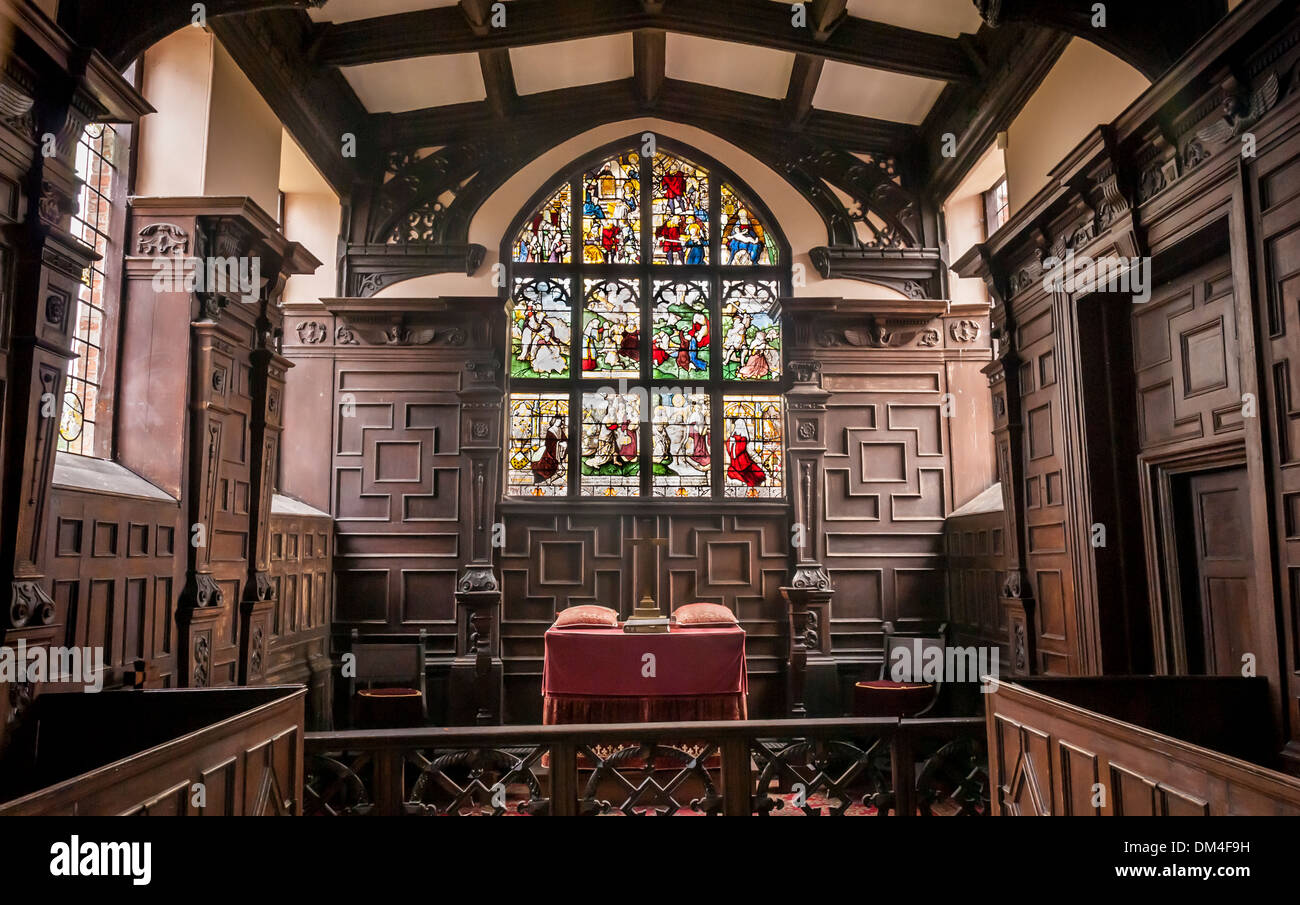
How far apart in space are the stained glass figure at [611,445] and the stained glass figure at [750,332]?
1109mm

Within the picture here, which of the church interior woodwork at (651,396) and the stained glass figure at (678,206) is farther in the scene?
the stained glass figure at (678,206)

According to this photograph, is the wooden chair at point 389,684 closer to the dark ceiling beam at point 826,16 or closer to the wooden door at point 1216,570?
the wooden door at point 1216,570

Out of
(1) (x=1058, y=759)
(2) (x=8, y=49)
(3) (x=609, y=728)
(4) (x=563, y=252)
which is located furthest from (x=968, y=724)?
(4) (x=563, y=252)

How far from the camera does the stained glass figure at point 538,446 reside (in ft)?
28.3

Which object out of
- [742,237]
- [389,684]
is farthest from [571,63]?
[389,684]

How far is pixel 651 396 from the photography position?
348 inches

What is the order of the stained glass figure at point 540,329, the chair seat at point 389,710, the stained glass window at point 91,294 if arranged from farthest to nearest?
the stained glass figure at point 540,329 < the chair seat at point 389,710 < the stained glass window at point 91,294

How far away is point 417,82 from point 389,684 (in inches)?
219

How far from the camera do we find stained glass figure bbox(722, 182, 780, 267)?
905cm

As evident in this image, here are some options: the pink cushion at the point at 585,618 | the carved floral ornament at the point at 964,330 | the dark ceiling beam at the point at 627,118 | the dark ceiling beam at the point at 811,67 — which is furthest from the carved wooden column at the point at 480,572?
the carved floral ornament at the point at 964,330

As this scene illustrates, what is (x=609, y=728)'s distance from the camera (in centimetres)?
367

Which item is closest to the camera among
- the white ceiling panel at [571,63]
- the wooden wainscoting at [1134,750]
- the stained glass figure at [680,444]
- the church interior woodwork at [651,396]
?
the wooden wainscoting at [1134,750]

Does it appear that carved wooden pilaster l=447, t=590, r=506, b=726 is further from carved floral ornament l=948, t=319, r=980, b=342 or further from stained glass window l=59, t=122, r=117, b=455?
carved floral ornament l=948, t=319, r=980, b=342

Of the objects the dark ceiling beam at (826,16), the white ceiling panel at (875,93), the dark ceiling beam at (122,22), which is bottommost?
the dark ceiling beam at (122,22)
